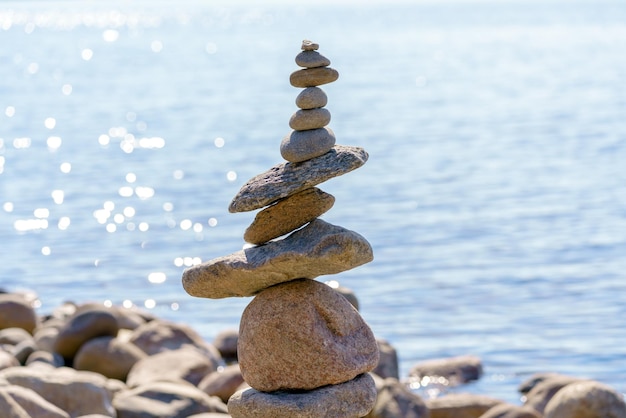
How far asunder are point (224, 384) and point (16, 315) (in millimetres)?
4112

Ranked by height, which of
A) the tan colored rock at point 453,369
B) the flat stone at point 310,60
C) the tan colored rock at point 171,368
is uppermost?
the flat stone at point 310,60

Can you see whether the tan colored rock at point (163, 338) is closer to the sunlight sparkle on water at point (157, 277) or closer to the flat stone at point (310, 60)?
the sunlight sparkle on water at point (157, 277)

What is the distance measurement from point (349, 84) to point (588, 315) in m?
38.3

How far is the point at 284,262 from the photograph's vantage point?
8.03 meters

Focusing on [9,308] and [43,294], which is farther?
[43,294]

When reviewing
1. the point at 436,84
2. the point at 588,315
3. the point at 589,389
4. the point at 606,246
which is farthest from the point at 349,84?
the point at 589,389

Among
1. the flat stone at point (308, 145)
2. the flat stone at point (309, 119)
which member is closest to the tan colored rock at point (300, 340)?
the flat stone at point (308, 145)

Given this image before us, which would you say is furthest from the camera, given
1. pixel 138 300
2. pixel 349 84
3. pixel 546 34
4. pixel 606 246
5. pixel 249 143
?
pixel 546 34

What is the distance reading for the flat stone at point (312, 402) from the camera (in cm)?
803

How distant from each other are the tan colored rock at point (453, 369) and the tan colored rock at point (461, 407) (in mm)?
1755

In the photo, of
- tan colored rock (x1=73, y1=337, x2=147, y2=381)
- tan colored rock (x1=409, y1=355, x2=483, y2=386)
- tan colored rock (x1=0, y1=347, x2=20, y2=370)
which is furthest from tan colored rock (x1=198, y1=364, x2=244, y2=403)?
tan colored rock (x1=409, y1=355, x2=483, y2=386)

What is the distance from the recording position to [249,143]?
3506 centimetres

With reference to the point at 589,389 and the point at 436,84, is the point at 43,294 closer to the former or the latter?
the point at 589,389

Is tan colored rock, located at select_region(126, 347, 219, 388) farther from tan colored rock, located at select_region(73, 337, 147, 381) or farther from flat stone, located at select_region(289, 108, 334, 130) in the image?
flat stone, located at select_region(289, 108, 334, 130)
